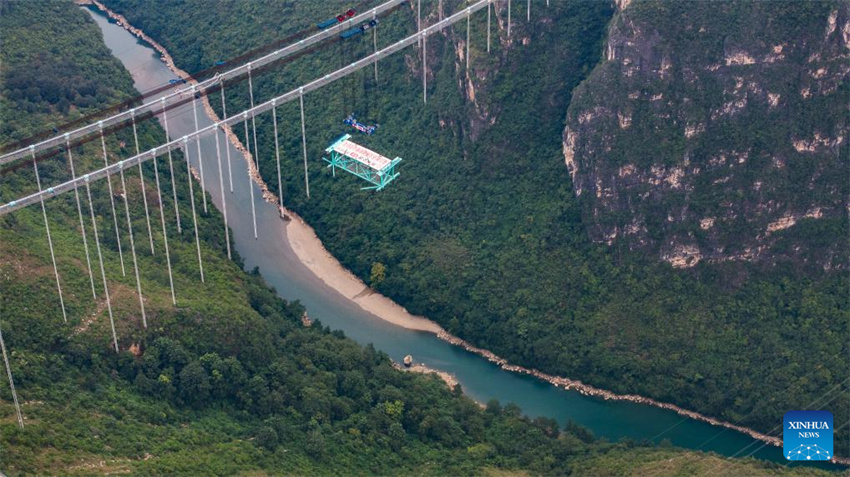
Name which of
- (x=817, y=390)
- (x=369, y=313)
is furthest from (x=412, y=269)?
(x=817, y=390)

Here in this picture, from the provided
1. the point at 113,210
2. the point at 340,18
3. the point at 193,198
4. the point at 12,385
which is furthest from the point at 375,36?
the point at 12,385

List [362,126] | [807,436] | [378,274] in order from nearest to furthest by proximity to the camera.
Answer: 1. [807,436]
2. [378,274]
3. [362,126]

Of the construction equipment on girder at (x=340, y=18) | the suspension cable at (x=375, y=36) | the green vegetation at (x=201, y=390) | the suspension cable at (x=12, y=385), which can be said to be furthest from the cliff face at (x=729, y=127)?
the suspension cable at (x=12, y=385)

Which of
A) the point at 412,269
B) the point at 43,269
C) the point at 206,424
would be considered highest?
the point at 412,269

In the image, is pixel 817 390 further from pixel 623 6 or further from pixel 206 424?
pixel 206 424

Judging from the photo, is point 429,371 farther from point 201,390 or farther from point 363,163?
point 363,163

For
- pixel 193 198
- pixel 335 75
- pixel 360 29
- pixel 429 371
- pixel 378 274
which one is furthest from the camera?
pixel 360 29

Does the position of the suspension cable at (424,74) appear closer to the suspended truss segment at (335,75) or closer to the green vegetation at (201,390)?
the suspended truss segment at (335,75)
